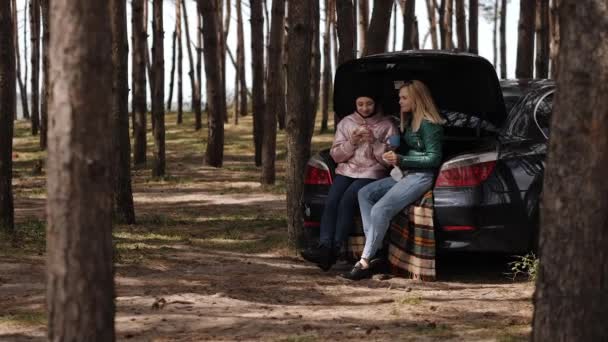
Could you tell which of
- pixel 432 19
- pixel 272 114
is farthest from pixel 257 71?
pixel 432 19

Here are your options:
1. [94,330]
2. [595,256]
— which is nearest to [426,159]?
[595,256]

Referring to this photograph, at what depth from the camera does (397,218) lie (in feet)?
28.6

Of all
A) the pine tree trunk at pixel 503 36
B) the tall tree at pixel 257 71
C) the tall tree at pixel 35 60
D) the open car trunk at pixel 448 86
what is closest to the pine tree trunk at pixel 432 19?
the pine tree trunk at pixel 503 36

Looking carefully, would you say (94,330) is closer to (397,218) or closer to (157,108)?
(397,218)

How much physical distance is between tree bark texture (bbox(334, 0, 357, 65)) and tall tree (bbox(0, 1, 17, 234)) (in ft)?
13.3

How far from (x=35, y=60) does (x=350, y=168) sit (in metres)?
30.3

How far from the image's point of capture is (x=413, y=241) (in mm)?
8547

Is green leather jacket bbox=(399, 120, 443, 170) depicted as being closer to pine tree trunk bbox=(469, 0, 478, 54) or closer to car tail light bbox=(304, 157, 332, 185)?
car tail light bbox=(304, 157, 332, 185)

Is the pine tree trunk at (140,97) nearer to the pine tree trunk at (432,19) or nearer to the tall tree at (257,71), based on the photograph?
the tall tree at (257,71)

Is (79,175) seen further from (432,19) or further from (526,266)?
(432,19)

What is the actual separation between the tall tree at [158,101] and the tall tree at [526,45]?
738 centimetres

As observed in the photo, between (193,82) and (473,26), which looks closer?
(473,26)

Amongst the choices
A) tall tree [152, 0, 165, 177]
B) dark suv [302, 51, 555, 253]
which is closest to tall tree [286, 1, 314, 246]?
dark suv [302, 51, 555, 253]

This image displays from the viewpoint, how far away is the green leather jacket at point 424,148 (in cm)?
849
